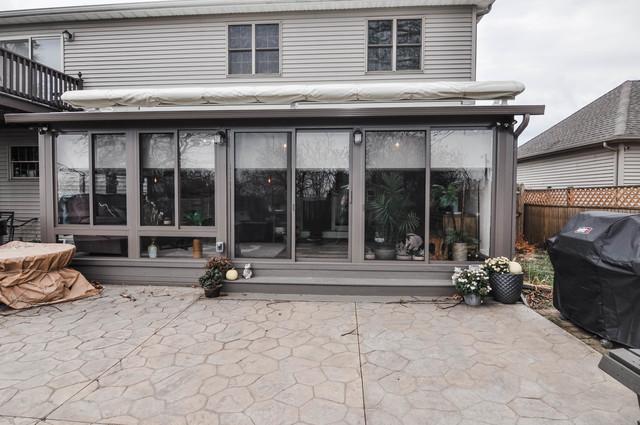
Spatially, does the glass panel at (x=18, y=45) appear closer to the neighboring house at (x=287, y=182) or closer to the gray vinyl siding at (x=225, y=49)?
the gray vinyl siding at (x=225, y=49)

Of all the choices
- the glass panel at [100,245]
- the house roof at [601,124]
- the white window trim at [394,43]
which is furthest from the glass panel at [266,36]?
the house roof at [601,124]

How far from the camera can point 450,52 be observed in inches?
292

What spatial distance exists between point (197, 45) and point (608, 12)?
15.1 metres

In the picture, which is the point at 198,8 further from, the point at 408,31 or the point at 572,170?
the point at 572,170

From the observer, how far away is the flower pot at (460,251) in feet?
16.0

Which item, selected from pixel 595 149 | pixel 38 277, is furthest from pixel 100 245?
pixel 595 149

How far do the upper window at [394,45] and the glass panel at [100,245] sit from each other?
20.3 ft

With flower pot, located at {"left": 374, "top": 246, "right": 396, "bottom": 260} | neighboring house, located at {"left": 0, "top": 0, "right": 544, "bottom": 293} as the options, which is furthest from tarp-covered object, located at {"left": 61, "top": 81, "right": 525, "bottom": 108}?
flower pot, located at {"left": 374, "top": 246, "right": 396, "bottom": 260}

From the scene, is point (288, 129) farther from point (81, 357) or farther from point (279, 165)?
point (81, 357)

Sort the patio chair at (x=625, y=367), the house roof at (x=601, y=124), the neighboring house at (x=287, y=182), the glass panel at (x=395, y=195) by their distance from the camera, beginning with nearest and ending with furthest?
the patio chair at (x=625, y=367) < the neighboring house at (x=287, y=182) < the glass panel at (x=395, y=195) < the house roof at (x=601, y=124)

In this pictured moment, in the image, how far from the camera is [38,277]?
4355 millimetres

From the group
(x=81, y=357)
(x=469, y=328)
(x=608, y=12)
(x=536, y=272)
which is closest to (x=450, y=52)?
(x=536, y=272)

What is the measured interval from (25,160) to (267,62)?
258 inches

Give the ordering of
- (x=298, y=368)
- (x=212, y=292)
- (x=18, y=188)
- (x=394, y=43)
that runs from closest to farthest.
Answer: (x=298, y=368) < (x=212, y=292) < (x=394, y=43) < (x=18, y=188)
